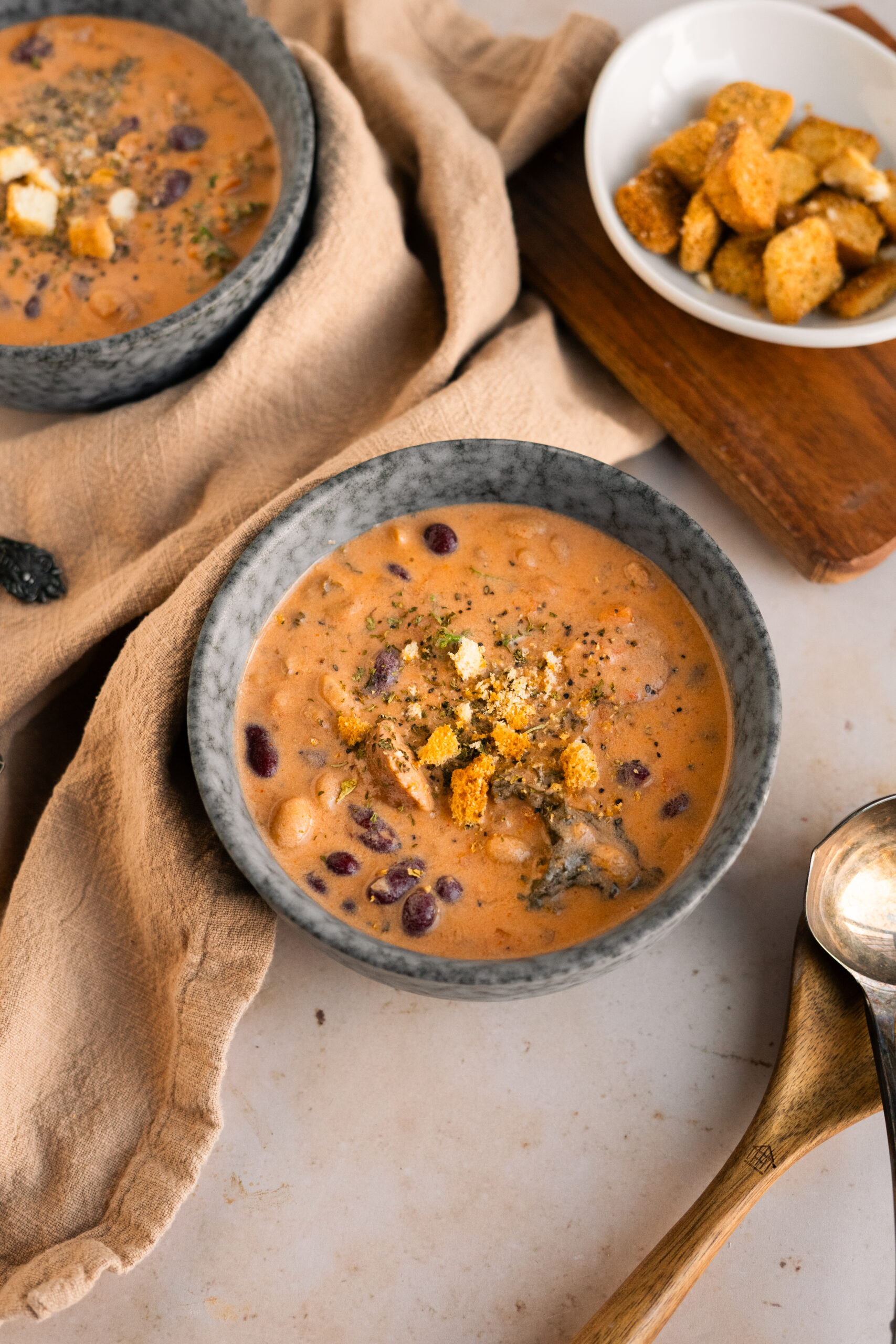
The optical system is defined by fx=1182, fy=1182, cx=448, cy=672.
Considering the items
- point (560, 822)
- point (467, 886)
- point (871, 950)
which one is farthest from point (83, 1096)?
point (871, 950)

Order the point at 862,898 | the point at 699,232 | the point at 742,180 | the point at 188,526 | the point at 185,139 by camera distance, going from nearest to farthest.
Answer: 1. the point at 862,898
2. the point at 188,526
3. the point at 742,180
4. the point at 699,232
5. the point at 185,139

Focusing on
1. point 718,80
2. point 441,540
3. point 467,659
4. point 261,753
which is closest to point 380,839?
point 261,753

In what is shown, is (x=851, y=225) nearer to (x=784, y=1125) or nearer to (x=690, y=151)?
(x=690, y=151)

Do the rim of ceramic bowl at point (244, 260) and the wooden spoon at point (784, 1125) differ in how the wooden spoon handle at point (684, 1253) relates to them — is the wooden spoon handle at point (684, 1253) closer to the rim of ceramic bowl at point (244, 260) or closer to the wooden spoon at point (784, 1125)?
the wooden spoon at point (784, 1125)

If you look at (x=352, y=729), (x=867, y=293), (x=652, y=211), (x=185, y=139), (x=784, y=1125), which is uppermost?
(x=867, y=293)


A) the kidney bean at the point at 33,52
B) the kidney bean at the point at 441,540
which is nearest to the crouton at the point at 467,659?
the kidney bean at the point at 441,540

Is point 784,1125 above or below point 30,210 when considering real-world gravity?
below
